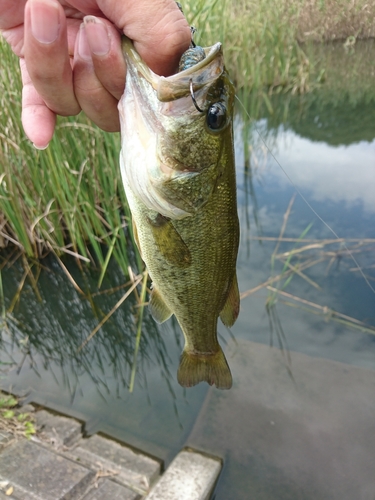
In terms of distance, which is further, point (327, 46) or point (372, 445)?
point (327, 46)

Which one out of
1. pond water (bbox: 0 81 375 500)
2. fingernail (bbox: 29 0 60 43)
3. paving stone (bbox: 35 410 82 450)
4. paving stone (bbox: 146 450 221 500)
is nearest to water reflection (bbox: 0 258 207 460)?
pond water (bbox: 0 81 375 500)

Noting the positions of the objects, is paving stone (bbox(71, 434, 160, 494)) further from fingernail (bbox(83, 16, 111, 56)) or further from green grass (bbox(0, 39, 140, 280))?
fingernail (bbox(83, 16, 111, 56))

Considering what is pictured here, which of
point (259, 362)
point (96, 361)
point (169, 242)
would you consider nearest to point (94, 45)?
point (169, 242)

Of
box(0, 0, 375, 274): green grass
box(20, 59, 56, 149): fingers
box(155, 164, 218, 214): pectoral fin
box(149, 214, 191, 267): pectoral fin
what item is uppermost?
box(20, 59, 56, 149): fingers

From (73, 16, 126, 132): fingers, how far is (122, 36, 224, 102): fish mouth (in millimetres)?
106

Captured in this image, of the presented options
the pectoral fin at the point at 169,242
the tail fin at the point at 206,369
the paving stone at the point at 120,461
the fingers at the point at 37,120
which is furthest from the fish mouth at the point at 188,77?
the paving stone at the point at 120,461

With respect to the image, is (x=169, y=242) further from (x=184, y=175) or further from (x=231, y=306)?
(x=231, y=306)

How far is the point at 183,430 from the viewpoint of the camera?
2701 mm

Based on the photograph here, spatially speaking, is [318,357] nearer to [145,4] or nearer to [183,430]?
[183,430]

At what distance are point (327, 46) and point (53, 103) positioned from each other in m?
11.5

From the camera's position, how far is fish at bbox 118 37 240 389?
3.58 feet

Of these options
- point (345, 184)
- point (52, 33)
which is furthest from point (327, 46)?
point (52, 33)

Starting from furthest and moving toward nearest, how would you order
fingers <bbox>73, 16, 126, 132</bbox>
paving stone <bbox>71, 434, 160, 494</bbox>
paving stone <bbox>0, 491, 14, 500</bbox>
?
paving stone <bbox>71, 434, 160, 494</bbox>, paving stone <bbox>0, 491, 14, 500</bbox>, fingers <bbox>73, 16, 126, 132</bbox>

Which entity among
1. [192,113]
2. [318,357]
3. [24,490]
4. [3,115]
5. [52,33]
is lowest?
[318,357]
